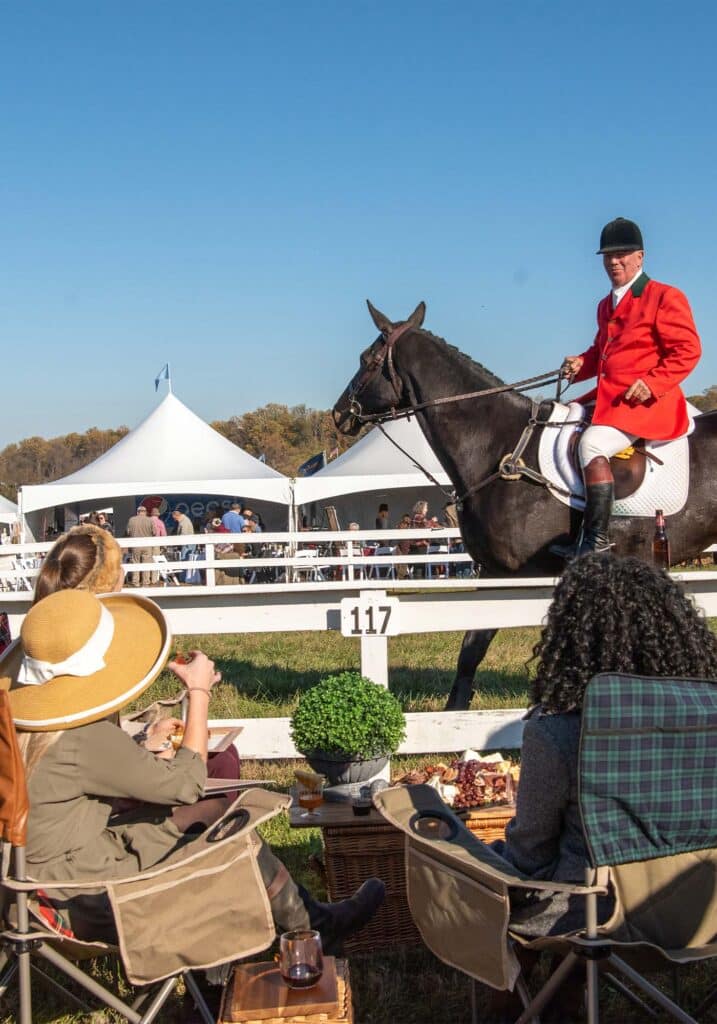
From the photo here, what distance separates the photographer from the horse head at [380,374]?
278 inches

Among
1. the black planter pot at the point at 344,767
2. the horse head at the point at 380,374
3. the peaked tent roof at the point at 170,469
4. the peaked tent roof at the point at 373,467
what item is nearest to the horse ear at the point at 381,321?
the horse head at the point at 380,374

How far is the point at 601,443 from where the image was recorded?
605cm

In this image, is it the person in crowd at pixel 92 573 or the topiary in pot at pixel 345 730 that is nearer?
the person in crowd at pixel 92 573

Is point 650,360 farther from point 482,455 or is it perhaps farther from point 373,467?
point 373,467

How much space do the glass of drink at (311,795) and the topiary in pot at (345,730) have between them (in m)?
0.15

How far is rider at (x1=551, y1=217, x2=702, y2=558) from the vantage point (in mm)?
6055

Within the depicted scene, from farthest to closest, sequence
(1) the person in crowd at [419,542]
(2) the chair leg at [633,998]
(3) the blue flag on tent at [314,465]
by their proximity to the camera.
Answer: (3) the blue flag on tent at [314,465], (1) the person in crowd at [419,542], (2) the chair leg at [633,998]

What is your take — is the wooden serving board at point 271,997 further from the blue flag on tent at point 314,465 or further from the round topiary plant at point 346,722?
the blue flag on tent at point 314,465

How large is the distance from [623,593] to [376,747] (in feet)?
5.85

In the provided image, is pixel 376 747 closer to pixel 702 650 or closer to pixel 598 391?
pixel 702 650

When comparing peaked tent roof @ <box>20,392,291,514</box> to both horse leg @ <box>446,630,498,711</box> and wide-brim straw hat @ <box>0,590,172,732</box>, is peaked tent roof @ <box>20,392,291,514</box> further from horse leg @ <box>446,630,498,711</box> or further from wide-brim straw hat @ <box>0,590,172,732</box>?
wide-brim straw hat @ <box>0,590,172,732</box>

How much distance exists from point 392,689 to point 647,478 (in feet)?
9.95

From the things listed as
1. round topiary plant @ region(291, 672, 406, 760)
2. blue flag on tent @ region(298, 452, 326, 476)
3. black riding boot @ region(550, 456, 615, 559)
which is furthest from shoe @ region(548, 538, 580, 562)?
blue flag on tent @ region(298, 452, 326, 476)

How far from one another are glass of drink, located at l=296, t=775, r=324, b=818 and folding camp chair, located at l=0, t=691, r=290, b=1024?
41.5 inches
